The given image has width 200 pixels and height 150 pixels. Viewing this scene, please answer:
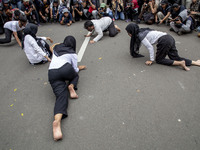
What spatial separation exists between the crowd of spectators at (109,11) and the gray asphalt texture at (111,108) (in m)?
2.12

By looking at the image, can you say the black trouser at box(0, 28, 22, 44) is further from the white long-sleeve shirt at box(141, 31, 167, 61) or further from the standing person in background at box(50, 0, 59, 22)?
the white long-sleeve shirt at box(141, 31, 167, 61)

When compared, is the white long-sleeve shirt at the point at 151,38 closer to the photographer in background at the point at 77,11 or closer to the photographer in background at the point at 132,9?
the photographer in background at the point at 132,9

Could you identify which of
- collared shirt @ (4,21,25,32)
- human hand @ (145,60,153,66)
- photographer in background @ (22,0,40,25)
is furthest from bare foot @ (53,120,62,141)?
photographer in background @ (22,0,40,25)

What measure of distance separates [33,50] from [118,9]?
513 centimetres

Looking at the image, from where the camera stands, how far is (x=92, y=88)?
3148 millimetres

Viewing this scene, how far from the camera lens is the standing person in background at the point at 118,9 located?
289 inches

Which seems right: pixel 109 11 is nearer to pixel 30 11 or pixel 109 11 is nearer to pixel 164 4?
pixel 164 4

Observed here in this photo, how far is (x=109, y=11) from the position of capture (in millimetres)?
7348

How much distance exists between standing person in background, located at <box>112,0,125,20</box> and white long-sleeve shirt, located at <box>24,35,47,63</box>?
4977 mm

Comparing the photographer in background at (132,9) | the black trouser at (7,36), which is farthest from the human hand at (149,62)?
the black trouser at (7,36)

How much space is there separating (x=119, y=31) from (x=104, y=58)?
230cm

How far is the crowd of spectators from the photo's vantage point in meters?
5.60

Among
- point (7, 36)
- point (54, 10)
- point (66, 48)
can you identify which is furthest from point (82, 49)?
point (54, 10)

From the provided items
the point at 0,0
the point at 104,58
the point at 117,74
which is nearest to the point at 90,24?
the point at 104,58
